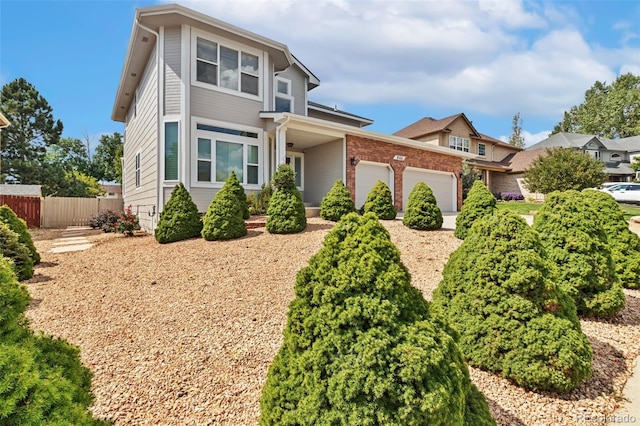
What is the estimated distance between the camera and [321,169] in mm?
14047

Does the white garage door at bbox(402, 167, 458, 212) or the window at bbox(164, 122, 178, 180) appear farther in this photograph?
the white garage door at bbox(402, 167, 458, 212)

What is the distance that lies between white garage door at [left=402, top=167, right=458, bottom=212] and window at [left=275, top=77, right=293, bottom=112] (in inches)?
233

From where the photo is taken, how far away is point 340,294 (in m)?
1.76

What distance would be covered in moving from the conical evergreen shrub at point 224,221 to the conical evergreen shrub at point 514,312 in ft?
18.4

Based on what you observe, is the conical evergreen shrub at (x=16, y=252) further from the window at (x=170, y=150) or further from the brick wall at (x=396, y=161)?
the brick wall at (x=396, y=161)

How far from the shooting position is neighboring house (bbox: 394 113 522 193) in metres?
26.5

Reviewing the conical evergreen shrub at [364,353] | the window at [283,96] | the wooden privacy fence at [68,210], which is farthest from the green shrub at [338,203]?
the wooden privacy fence at [68,210]

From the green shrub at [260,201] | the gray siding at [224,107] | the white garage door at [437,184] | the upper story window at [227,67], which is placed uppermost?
the upper story window at [227,67]

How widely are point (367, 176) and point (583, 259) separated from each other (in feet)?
32.4

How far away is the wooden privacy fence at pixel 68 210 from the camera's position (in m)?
15.6

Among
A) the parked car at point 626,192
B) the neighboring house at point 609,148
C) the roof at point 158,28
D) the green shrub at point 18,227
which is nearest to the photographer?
the green shrub at point 18,227

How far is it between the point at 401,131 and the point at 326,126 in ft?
67.0

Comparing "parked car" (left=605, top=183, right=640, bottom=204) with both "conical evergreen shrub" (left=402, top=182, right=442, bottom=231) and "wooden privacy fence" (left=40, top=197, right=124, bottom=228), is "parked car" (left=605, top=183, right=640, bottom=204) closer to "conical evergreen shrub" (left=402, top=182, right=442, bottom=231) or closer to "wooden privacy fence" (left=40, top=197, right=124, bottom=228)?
"conical evergreen shrub" (left=402, top=182, right=442, bottom=231)

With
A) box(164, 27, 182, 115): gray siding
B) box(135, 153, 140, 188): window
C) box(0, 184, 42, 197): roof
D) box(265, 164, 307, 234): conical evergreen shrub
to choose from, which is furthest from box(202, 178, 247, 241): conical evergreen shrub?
box(0, 184, 42, 197): roof
